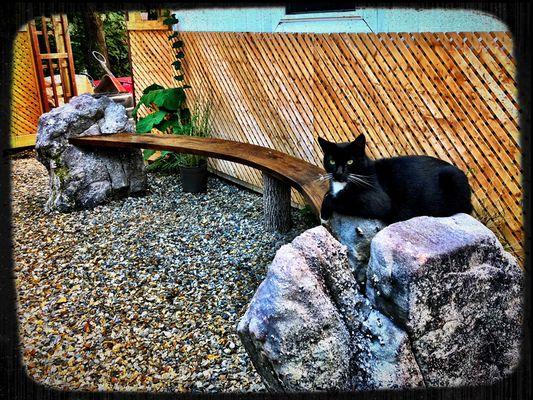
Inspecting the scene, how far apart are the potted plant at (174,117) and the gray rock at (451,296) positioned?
4.35m

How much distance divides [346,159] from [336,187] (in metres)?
0.21

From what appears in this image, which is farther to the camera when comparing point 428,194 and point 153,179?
point 153,179

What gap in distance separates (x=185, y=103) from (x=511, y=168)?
16.8 ft

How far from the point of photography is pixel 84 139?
5.79 metres

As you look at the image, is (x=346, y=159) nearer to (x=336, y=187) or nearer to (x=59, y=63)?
(x=336, y=187)

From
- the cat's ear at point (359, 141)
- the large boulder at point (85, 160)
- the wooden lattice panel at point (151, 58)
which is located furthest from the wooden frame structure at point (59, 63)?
the cat's ear at point (359, 141)

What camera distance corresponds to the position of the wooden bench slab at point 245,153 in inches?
156

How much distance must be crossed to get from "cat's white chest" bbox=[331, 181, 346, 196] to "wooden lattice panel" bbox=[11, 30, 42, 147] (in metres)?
7.68

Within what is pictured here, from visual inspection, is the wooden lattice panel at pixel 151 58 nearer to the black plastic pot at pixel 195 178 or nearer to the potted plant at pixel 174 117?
the potted plant at pixel 174 117

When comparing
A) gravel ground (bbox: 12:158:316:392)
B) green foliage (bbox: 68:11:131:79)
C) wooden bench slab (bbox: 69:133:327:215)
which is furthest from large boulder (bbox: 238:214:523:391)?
green foliage (bbox: 68:11:131:79)

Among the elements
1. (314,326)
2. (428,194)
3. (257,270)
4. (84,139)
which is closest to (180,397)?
(314,326)

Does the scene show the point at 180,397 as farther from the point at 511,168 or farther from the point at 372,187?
the point at 511,168

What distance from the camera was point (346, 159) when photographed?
9.90 feet

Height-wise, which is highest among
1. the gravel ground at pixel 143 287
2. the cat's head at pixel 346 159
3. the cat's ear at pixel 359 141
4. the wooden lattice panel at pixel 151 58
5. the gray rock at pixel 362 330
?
the wooden lattice panel at pixel 151 58
